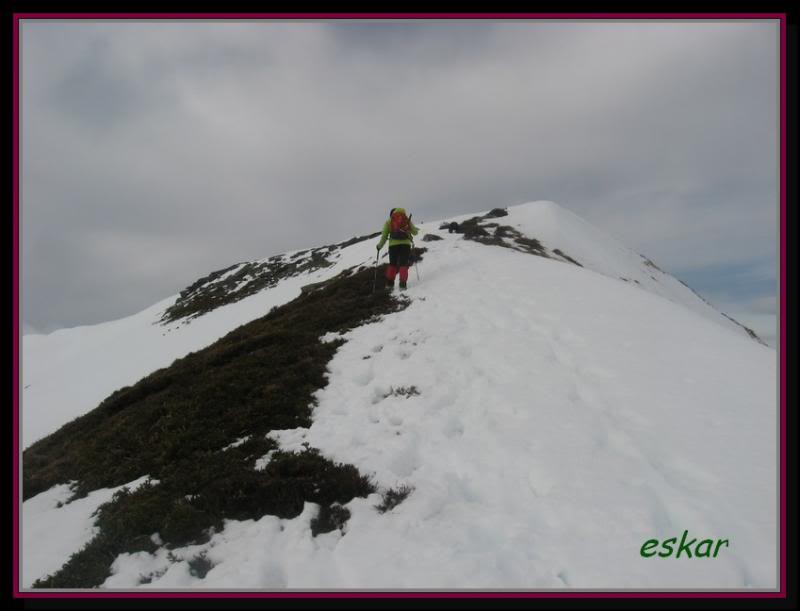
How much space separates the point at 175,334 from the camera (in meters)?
31.2

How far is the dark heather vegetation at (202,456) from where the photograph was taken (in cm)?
557

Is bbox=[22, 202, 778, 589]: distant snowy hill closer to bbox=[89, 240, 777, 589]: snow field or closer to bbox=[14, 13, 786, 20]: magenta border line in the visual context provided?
bbox=[89, 240, 777, 589]: snow field

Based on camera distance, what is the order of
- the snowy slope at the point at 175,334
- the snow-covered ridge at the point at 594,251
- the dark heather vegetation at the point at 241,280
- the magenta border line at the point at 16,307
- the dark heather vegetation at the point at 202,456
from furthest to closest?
the dark heather vegetation at the point at 241,280
the snow-covered ridge at the point at 594,251
the snowy slope at the point at 175,334
the dark heather vegetation at the point at 202,456
the magenta border line at the point at 16,307

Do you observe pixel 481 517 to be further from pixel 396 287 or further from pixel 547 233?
pixel 547 233

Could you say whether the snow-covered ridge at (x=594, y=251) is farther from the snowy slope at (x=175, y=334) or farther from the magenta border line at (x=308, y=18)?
the magenta border line at (x=308, y=18)

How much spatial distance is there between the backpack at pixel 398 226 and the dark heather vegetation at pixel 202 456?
451 centimetres

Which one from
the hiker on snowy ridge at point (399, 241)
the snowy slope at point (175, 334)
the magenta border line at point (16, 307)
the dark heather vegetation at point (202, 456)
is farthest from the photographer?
the snowy slope at point (175, 334)

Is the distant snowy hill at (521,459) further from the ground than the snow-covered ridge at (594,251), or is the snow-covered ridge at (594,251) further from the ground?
the snow-covered ridge at (594,251)

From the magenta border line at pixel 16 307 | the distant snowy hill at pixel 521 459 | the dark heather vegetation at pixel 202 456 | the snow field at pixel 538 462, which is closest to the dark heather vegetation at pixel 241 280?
the dark heather vegetation at pixel 202 456

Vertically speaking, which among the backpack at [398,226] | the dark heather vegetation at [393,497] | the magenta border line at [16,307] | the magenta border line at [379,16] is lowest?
the dark heather vegetation at [393,497]

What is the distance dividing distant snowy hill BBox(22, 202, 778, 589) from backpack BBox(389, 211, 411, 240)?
482cm

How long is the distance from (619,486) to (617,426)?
1577 millimetres

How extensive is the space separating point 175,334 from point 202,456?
27409 millimetres

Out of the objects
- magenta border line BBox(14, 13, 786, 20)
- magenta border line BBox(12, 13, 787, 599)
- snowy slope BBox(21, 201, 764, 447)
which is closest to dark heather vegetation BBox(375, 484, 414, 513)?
magenta border line BBox(12, 13, 787, 599)
